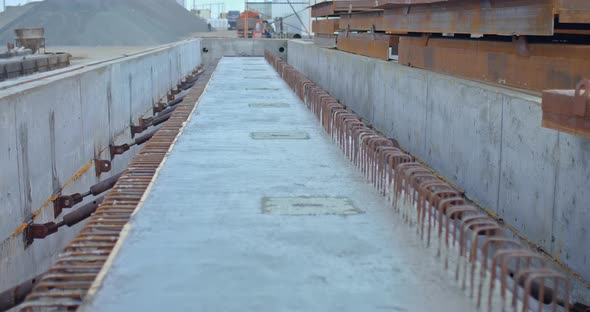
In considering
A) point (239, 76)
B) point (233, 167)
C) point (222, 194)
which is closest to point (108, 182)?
point (233, 167)

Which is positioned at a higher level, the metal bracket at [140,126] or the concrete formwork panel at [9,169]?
the concrete formwork panel at [9,169]

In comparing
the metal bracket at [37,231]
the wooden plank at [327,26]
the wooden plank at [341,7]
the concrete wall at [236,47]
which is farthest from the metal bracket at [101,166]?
the concrete wall at [236,47]

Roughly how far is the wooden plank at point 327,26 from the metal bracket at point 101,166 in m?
16.7

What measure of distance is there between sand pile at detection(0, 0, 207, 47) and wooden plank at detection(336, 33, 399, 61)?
1852 inches

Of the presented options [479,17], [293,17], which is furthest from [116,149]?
[293,17]

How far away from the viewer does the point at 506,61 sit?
9461 millimetres

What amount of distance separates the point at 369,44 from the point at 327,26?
10860mm

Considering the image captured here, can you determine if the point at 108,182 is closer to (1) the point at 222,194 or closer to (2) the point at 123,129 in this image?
(1) the point at 222,194

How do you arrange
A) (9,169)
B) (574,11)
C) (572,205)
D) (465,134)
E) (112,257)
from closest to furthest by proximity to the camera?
(112,257), (572,205), (574,11), (9,169), (465,134)

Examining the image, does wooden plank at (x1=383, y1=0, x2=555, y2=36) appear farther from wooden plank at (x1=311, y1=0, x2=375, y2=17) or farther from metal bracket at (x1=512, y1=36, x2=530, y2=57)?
wooden plank at (x1=311, y1=0, x2=375, y2=17)

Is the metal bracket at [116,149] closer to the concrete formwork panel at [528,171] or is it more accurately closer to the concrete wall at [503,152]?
the concrete wall at [503,152]

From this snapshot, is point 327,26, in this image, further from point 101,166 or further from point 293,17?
point 293,17

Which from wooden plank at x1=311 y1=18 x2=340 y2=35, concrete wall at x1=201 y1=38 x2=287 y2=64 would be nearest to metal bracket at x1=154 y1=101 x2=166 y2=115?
wooden plank at x1=311 y1=18 x2=340 y2=35

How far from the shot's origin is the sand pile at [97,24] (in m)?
67.1
